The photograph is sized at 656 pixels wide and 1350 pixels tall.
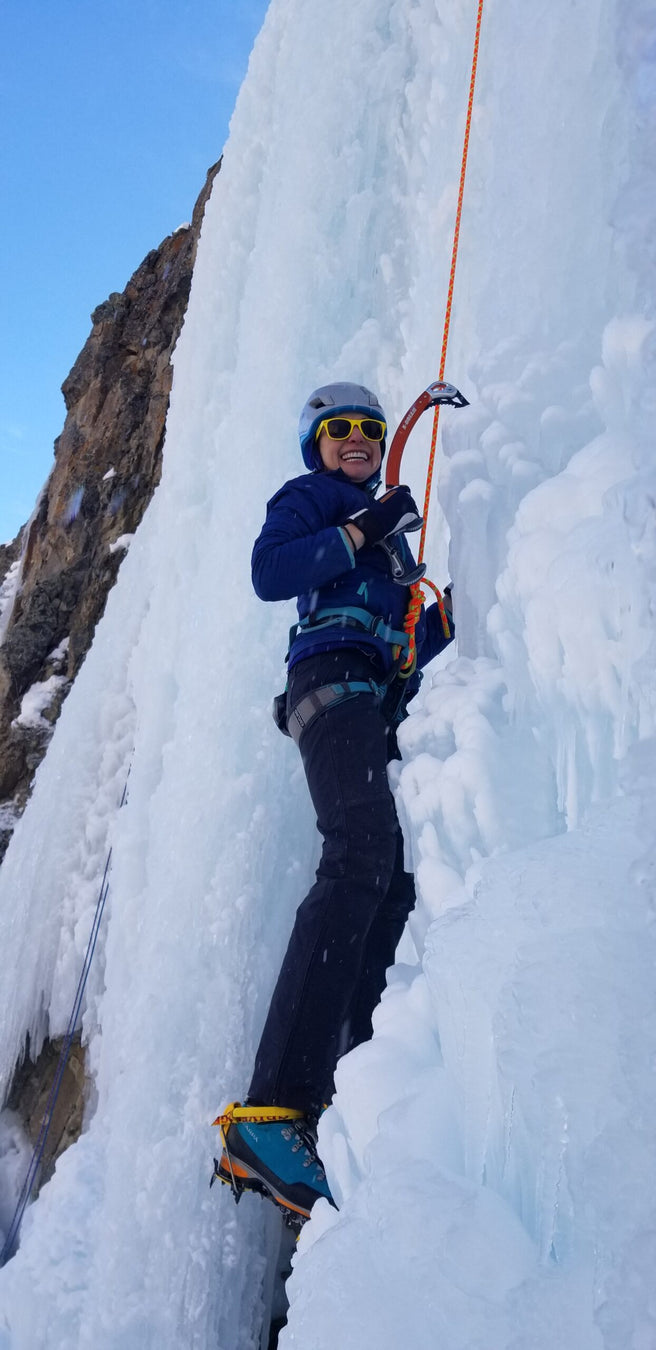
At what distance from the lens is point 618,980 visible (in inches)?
30.2

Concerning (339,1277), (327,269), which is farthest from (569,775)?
(327,269)

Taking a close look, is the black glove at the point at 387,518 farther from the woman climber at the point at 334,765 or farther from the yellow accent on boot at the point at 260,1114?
the yellow accent on boot at the point at 260,1114

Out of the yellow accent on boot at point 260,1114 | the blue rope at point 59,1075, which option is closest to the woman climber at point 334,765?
the yellow accent on boot at point 260,1114

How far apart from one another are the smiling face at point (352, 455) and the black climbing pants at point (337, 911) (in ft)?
1.92

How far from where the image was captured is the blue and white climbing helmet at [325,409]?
7.38ft

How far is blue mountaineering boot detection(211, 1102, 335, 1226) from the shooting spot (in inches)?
55.7

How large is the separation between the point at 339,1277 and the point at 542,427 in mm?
1254

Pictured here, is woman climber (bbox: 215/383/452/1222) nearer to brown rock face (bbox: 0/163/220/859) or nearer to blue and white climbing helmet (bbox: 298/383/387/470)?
blue and white climbing helmet (bbox: 298/383/387/470)

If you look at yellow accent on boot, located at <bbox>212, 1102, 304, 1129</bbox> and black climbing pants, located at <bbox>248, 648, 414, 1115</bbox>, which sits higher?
black climbing pants, located at <bbox>248, 648, 414, 1115</bbox>

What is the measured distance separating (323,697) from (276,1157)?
894mm

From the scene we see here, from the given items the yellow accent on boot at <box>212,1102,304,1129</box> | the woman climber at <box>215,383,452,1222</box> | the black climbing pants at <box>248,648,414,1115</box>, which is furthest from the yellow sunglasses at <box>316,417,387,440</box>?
the yellow accent on boot at <box>212,1102,304,1129</box>

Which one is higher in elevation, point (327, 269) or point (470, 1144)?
point (327, 269)

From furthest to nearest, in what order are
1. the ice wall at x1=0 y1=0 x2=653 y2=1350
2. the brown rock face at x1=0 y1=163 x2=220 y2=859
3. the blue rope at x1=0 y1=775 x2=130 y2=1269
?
the brown rock face at x1=0 y1=163 x2=220 y2=859, the blue rope at x1=0 y1=775 x2=130 y2=1269, the ice wall at x1=0 y1=0 x2=653 y2=1350

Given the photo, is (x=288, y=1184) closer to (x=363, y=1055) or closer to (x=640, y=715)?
(x=363, y=1055)
